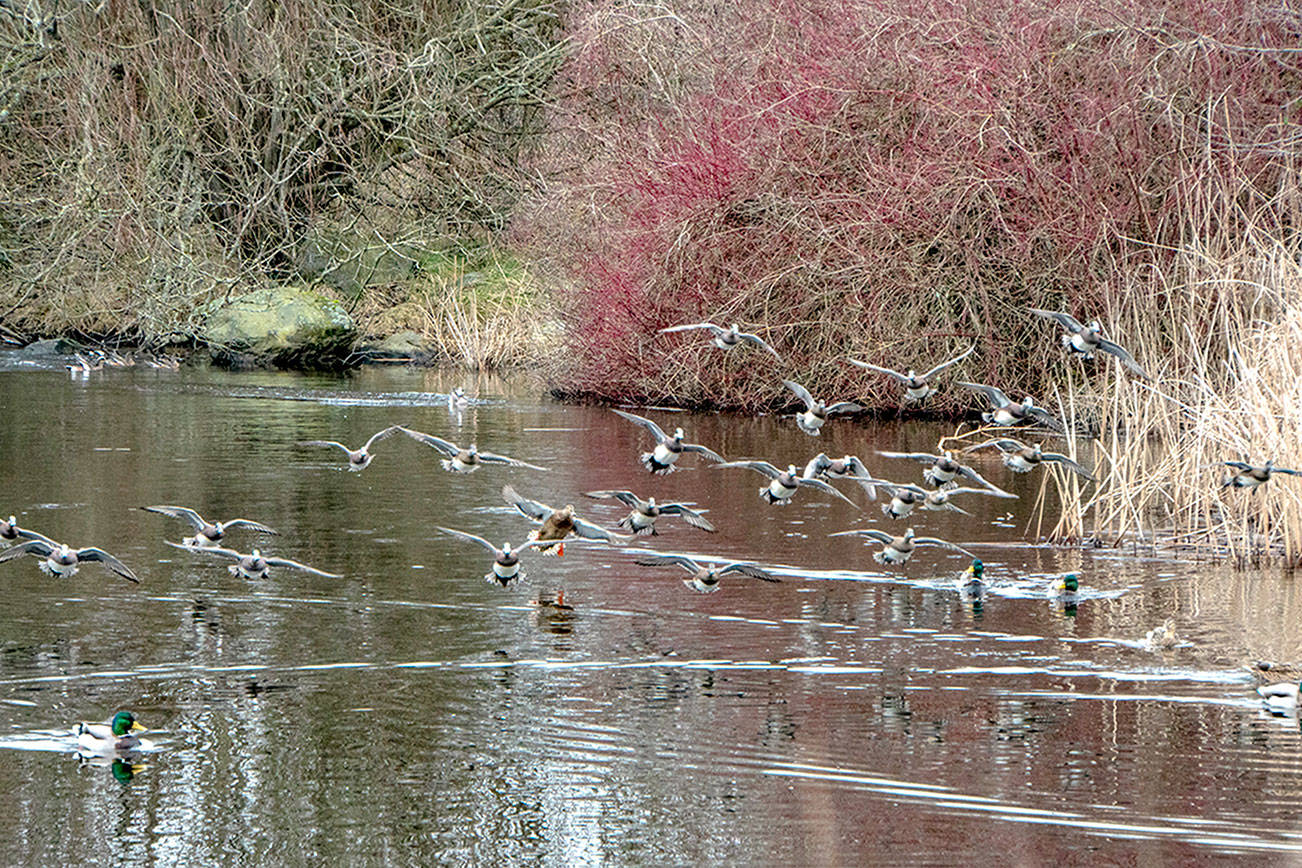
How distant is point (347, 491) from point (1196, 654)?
8.33 metres

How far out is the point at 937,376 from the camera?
21922 millimetres

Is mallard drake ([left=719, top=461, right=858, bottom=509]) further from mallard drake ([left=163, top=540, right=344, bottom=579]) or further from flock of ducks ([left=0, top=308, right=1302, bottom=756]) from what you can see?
mallard drake ([left=163, top=540, right=344, bottom=579])

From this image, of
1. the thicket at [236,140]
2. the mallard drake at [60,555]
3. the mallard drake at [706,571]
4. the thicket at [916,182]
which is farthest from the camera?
the thicket at [236,140]

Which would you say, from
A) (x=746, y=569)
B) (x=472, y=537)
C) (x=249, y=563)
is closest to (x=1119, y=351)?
(x=746, y=569)

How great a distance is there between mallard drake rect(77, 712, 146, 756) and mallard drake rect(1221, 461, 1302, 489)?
6174 millimetres

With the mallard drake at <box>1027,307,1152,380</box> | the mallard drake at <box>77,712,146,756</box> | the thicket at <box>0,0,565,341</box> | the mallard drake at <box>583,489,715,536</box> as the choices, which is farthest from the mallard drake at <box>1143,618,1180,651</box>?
the thicket at <box>0,0,565,341</box>

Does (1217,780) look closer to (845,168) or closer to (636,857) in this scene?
(636,857)

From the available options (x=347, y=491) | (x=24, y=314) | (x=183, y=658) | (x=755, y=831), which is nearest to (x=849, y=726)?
(x=755, y=831)

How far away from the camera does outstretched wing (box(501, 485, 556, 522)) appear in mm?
10461

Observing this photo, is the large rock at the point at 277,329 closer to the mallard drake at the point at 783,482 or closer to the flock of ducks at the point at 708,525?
the flock of ducks at the point at 708,525

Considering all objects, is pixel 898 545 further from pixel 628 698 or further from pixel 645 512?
pixel 628 698

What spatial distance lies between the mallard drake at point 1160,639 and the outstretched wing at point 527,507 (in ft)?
11.4

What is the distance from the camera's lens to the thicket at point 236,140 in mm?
29422

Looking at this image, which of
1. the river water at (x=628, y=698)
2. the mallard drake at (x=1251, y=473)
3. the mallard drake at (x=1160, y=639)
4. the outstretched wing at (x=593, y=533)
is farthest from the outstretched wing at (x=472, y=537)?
the mallard drake at (x=1251, y=473)
